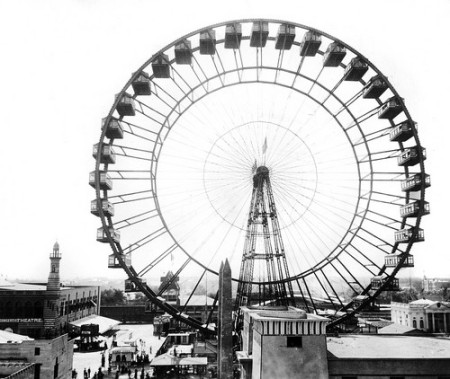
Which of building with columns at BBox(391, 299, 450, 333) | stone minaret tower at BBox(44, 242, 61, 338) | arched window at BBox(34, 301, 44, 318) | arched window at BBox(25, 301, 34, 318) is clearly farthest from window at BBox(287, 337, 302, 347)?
arched window at BBox(25, 301, 34, 318)

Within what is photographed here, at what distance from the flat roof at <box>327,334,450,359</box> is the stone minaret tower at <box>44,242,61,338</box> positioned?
40.3 meters

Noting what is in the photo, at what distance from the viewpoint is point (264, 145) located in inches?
1005

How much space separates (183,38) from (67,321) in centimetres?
4674

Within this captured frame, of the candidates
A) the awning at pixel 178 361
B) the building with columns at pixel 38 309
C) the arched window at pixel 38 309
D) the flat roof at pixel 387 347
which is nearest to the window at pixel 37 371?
the awning at pixel 178 361

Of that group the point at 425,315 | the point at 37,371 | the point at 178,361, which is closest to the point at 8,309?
the point at 37,371

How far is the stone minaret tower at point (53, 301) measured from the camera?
5316cm

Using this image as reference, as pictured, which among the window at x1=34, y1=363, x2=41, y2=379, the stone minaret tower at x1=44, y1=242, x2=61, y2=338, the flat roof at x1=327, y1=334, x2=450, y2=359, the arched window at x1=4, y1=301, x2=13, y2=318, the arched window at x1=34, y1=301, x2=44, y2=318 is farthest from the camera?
the arched window at x1=34, y1=301, x2=44, y2=318

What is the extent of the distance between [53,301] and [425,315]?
1894 inches

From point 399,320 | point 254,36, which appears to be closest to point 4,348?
A: point 254,36

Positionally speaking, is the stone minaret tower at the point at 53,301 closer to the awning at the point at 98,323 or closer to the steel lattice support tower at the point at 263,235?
the awning at the point at 98,323

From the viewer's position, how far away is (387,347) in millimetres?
22969

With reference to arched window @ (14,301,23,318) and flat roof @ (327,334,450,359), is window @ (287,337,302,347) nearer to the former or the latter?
flat roof @ (327,334,450,359)

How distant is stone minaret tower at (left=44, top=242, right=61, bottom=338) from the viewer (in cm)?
5316

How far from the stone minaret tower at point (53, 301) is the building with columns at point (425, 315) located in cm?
4415
